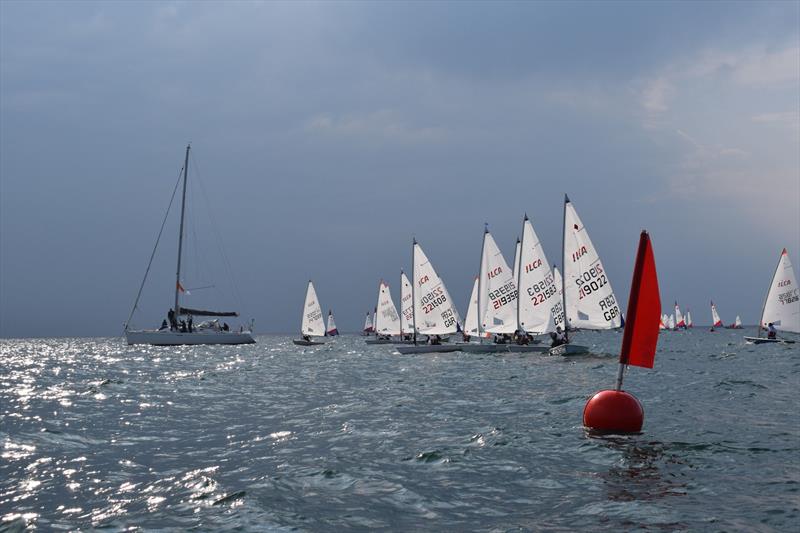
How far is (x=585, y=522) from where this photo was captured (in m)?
8.05

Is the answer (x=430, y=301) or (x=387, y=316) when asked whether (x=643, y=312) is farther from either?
(x=387, y=316)

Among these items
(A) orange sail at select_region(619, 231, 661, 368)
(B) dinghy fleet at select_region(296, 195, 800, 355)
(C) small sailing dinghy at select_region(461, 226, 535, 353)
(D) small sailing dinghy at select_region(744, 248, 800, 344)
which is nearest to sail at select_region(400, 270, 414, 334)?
(B) dinghy fleet at select_region(296, 195, 800, 355)

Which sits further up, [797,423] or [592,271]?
[592,271]

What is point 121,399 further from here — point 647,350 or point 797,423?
point 797,423

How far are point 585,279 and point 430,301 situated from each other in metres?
16.1

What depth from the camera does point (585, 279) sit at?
43.3 metres

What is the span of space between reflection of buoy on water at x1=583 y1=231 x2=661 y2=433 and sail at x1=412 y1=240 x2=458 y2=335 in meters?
41.6

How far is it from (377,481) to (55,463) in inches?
236

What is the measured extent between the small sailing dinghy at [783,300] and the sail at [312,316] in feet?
167

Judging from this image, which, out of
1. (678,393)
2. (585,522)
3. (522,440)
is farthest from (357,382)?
(585,522)

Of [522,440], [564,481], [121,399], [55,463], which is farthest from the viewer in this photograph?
[121,399]

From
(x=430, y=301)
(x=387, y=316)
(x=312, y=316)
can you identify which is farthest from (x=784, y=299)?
(x=312, y=316)

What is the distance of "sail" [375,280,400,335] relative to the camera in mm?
78312

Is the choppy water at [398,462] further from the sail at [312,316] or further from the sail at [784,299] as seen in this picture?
the sail at [312,316]
